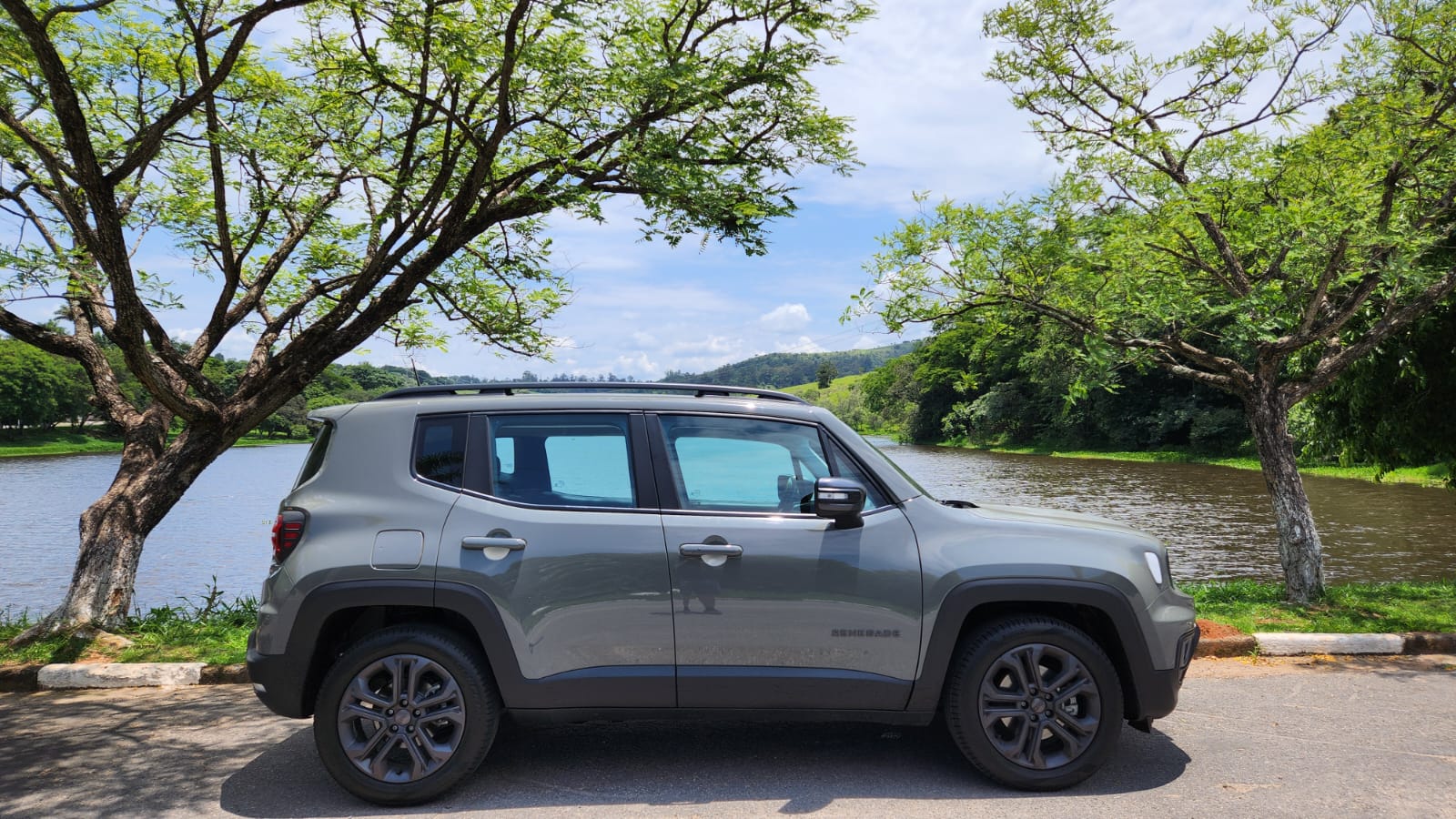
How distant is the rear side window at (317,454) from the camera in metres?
4.19

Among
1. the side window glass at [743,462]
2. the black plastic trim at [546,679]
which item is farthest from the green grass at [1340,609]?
the black plastic trim at [546,679]

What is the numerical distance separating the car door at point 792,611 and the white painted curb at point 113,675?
13.5 ft

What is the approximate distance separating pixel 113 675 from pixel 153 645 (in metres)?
1.15

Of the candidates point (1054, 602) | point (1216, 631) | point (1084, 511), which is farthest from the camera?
point (1084, 511)

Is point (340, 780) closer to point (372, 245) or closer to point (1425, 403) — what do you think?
point (372, 245)

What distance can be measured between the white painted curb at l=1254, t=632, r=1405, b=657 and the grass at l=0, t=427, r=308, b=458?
81.7m

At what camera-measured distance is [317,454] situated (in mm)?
4258

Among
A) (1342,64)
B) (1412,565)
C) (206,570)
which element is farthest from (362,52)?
(1412,565)

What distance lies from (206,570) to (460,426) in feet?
60.7

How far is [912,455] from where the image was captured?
60.4 meters

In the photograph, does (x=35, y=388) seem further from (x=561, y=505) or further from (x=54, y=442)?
(x=561, y=505)

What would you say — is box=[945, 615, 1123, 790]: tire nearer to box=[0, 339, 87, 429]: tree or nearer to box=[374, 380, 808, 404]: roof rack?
box=[374, 380, 808, 404]: roof rack

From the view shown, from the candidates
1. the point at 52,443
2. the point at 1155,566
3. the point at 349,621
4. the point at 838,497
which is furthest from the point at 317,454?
the point at 52,443

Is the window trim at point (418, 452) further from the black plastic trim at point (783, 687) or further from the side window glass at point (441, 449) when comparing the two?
the black plastic trim at point (783, 687)
